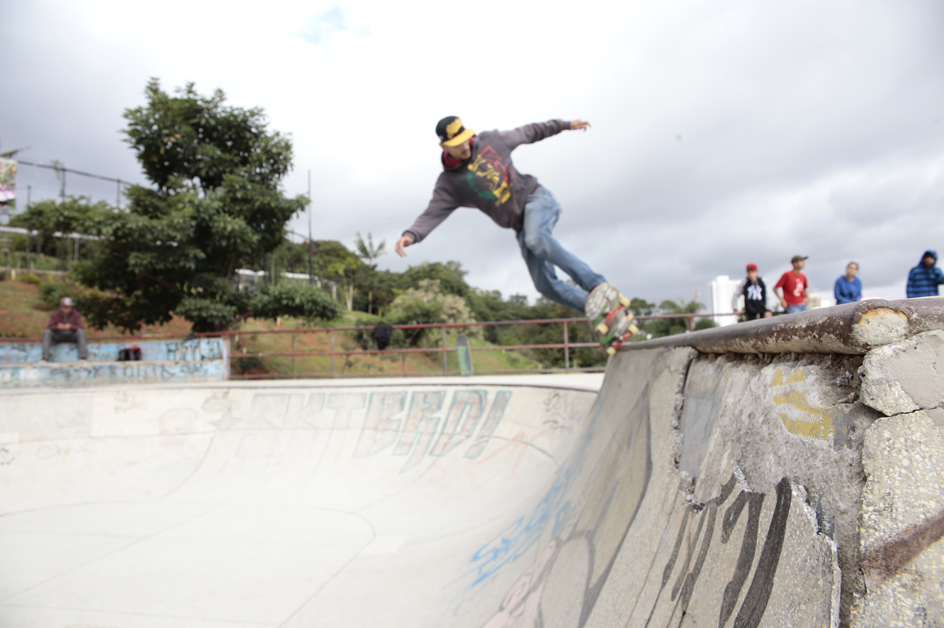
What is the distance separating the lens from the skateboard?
3010mm

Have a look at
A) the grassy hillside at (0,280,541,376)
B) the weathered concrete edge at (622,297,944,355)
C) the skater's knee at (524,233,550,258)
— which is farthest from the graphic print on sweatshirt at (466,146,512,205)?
the grassy hillside at (0,280,541,376)

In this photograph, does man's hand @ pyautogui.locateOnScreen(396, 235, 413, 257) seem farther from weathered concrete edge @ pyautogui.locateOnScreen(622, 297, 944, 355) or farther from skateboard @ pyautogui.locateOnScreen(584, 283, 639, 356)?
weathered concrete edge @ pyautogui.locateOnScreen(622, 297, 944, 355)

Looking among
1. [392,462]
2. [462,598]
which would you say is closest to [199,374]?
[392,462]

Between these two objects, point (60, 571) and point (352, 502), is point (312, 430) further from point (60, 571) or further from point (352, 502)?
point (60, 571)

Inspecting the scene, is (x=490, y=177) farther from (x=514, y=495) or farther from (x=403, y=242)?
(x=514, y=495)

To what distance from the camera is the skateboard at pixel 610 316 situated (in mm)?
3010

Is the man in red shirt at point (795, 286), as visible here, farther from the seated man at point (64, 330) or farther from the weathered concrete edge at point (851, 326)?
the seated man at point (64, 330)

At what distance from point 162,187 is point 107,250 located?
2.62m

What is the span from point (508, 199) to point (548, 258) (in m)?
0.51

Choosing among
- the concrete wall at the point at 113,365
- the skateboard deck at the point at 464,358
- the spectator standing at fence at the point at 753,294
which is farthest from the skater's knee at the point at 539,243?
the concrete wall at the point at 113,365

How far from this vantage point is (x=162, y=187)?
14555 mm

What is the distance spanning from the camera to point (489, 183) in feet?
11.4

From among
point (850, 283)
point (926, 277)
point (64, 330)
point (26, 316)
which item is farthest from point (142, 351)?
point (26, 316)

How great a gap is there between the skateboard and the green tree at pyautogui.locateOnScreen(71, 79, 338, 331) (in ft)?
37.6
